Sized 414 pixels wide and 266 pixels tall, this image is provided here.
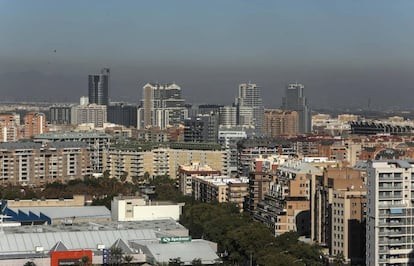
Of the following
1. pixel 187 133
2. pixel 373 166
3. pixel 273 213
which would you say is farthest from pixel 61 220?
pixel 187 133

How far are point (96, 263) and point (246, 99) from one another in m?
36.0

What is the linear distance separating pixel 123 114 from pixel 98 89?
15.7ft

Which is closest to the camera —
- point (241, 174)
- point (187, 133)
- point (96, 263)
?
point (96, 263)

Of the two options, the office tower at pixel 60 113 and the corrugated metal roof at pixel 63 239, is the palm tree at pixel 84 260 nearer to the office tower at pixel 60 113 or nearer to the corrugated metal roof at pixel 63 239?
the corrugated metal roof at pixel 63 239

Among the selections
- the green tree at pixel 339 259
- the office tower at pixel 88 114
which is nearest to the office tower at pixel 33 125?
the office tower at pixel 88 114

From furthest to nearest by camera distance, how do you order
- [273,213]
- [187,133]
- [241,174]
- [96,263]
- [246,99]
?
[246,99] → [187,133] → [241,174] → [273,213] → [96,263]

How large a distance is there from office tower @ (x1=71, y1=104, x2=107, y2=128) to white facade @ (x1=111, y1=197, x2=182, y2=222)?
32.5 meters

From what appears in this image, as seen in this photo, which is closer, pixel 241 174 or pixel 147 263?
pixel 147 263

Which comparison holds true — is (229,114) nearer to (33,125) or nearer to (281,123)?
(281,123)

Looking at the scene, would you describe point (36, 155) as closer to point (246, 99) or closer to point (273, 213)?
point (273, 213)

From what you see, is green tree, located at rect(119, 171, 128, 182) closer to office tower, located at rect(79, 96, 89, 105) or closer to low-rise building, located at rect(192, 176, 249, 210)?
low-rise building, located at rect(192, 176, 249, 210)

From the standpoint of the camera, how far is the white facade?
57.2 ft

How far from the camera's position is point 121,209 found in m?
17.5

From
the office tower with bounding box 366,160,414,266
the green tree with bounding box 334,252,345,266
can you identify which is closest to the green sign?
the green tree with bounding box 334,252,345,266
